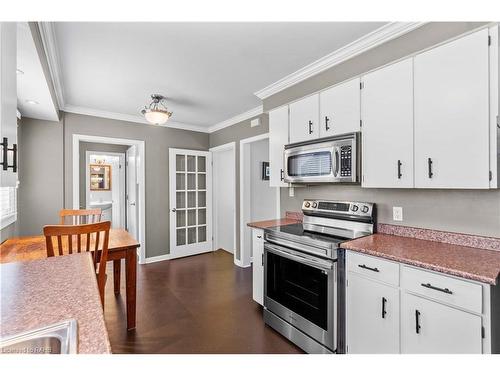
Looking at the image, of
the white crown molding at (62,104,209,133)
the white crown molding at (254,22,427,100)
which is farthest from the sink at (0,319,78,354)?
the white crown molding at (62,104,209,133)

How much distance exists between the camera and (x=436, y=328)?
1.38 m

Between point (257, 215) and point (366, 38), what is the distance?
295 cm

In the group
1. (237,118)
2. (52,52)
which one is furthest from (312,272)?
(237,118)

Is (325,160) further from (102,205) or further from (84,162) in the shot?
(102,205)

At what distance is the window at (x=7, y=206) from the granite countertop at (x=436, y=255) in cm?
331

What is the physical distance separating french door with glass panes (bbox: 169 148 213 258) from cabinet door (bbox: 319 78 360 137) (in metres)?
2.97

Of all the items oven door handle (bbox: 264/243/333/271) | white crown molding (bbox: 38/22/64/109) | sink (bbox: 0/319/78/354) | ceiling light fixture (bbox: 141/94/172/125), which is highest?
white crown molding (bbox: 38/22/64/109)

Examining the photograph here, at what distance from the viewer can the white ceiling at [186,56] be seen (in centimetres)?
187

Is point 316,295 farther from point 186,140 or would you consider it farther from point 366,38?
point 186,140

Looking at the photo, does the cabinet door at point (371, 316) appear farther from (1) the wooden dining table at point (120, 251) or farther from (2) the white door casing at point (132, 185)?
(2) the white door casing at point (132, 185)

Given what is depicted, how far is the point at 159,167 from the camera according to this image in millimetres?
4434

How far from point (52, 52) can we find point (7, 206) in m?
1.85

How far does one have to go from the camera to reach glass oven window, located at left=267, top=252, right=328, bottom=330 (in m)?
1.92

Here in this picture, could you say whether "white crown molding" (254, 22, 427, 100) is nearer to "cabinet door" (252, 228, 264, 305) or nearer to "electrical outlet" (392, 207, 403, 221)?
"electrical outlet" (392, 207, 403, 221)
